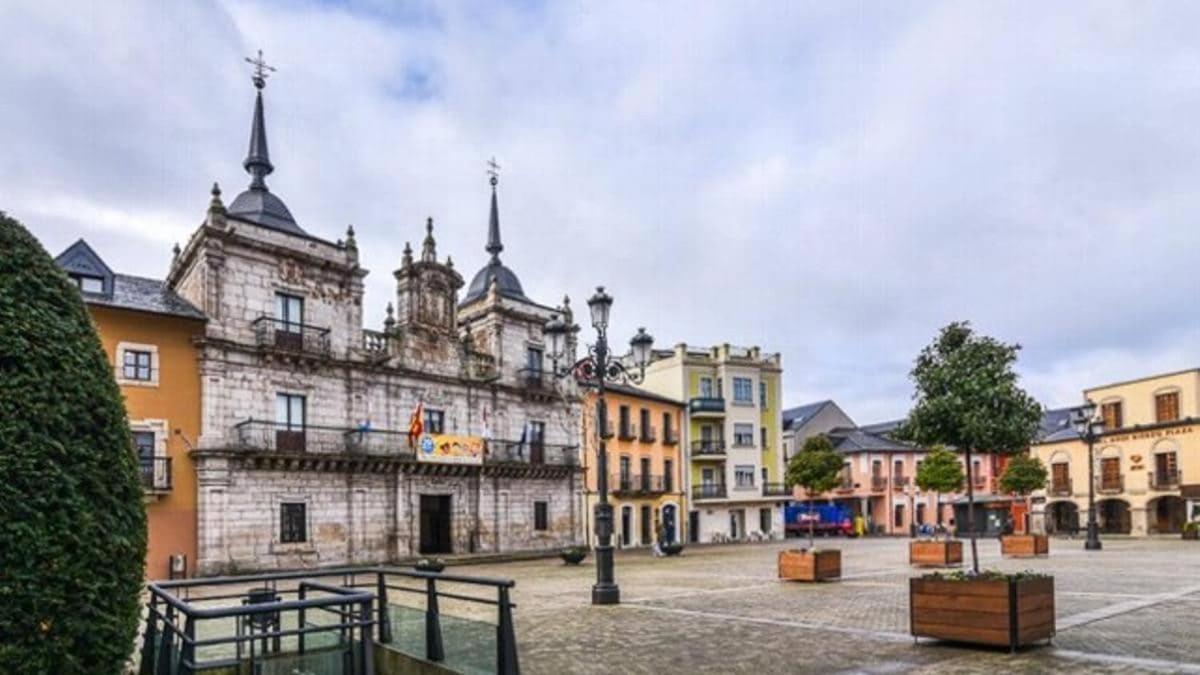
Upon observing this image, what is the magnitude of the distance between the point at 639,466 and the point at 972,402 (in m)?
34.8

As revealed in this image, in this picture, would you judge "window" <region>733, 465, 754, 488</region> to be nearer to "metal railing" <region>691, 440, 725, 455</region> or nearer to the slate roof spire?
"metal railing" <region>691, 440, 725, 455</region>

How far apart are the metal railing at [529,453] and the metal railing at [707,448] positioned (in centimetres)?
1172

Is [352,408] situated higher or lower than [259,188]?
lower

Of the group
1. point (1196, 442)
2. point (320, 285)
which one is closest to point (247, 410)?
point (320, 285)

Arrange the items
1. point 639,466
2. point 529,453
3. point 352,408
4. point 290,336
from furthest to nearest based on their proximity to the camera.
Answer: point 639,466, point 529,453, point 352,408, point 290,336

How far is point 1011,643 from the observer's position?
9930 millimetres

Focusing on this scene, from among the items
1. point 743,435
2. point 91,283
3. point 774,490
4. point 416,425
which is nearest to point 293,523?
point 416,425

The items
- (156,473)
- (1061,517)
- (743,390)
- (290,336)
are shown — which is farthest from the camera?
(1061,517)

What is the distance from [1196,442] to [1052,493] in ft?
32.7

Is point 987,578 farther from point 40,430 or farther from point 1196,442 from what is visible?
point 1196,442

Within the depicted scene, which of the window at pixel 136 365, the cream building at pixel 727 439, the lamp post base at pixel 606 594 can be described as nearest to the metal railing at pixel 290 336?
the window at pixel 136 365

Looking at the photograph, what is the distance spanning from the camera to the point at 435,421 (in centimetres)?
3603

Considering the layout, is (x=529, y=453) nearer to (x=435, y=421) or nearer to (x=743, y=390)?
(x=435, y=421)

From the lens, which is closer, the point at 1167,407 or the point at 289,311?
the point at 289,311
